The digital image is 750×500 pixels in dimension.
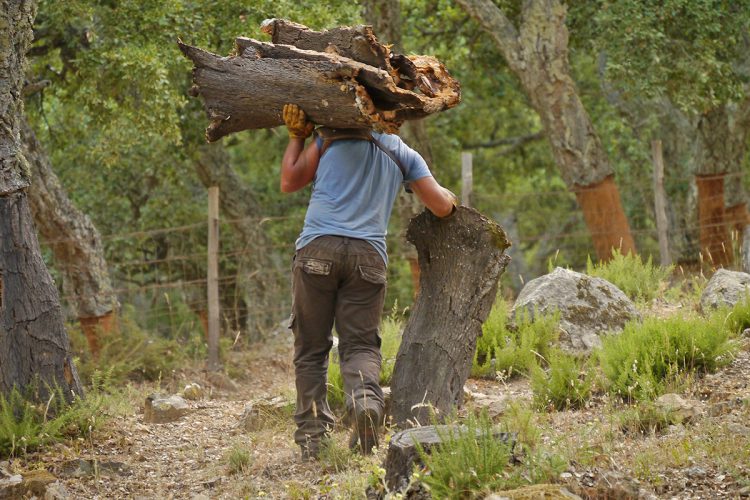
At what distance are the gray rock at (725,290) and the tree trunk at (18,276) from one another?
4828mm

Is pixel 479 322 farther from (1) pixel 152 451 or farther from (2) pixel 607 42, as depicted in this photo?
(2) pixel 607 42

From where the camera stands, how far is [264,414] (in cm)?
720

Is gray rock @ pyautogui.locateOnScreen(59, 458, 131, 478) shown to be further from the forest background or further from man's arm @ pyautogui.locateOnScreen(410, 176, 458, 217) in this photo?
the forest background

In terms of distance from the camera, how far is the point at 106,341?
1083 cm

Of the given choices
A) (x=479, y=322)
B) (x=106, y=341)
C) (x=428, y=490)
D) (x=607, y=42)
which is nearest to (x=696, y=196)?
(x=607, y=42)

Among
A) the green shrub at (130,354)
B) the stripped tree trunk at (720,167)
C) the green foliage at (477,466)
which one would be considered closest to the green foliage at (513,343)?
the green foliage at (477,466)

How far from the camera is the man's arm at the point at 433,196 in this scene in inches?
233

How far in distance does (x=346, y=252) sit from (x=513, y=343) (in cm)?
245

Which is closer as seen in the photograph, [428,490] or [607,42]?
[428,490]

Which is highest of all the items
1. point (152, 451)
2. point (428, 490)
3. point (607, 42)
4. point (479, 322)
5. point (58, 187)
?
point (607, 42)

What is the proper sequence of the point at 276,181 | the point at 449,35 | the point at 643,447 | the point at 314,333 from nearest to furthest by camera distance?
the point at 643,447 < the point at 314,333 < the point at 449,35 < the point at 276,181

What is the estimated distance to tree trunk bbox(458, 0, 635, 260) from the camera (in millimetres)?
12562

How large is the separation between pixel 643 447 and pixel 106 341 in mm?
6873

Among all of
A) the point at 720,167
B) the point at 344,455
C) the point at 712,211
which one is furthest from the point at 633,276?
the point at 720,167
